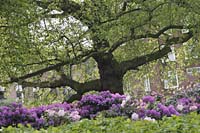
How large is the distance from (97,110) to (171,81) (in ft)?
23.6

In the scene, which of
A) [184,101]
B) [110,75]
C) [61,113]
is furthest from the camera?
[110,75]

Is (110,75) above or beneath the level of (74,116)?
above

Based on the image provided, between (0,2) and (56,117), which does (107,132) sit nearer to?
(56,117)

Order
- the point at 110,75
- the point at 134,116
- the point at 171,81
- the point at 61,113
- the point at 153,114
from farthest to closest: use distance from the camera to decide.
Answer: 1. the point at 171,81
2. the point at 110,75
3. the point at 61,113
4. the point at 153,114
5. the point at 134,116

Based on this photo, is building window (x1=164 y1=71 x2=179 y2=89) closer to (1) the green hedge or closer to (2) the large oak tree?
(2) the large oak tree

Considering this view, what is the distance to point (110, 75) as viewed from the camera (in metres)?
11.7

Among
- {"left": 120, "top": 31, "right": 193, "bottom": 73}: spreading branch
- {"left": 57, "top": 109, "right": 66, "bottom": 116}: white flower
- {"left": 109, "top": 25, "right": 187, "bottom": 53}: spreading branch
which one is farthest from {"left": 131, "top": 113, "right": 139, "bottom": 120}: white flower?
{"left": 120, "top": 31, "right": 193, "bottom": 73}: spreading branch

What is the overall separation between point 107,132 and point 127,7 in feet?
21.7

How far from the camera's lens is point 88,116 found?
26.3ft

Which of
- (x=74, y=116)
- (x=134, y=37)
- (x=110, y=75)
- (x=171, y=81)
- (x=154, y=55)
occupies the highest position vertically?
(x=134, y=37)

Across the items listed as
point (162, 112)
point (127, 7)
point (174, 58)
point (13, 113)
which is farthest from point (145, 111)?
point (174, 58)

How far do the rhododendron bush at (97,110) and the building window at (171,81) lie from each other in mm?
6297

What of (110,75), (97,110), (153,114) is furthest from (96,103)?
(110,75)

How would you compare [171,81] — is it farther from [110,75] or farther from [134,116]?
[134,116]
